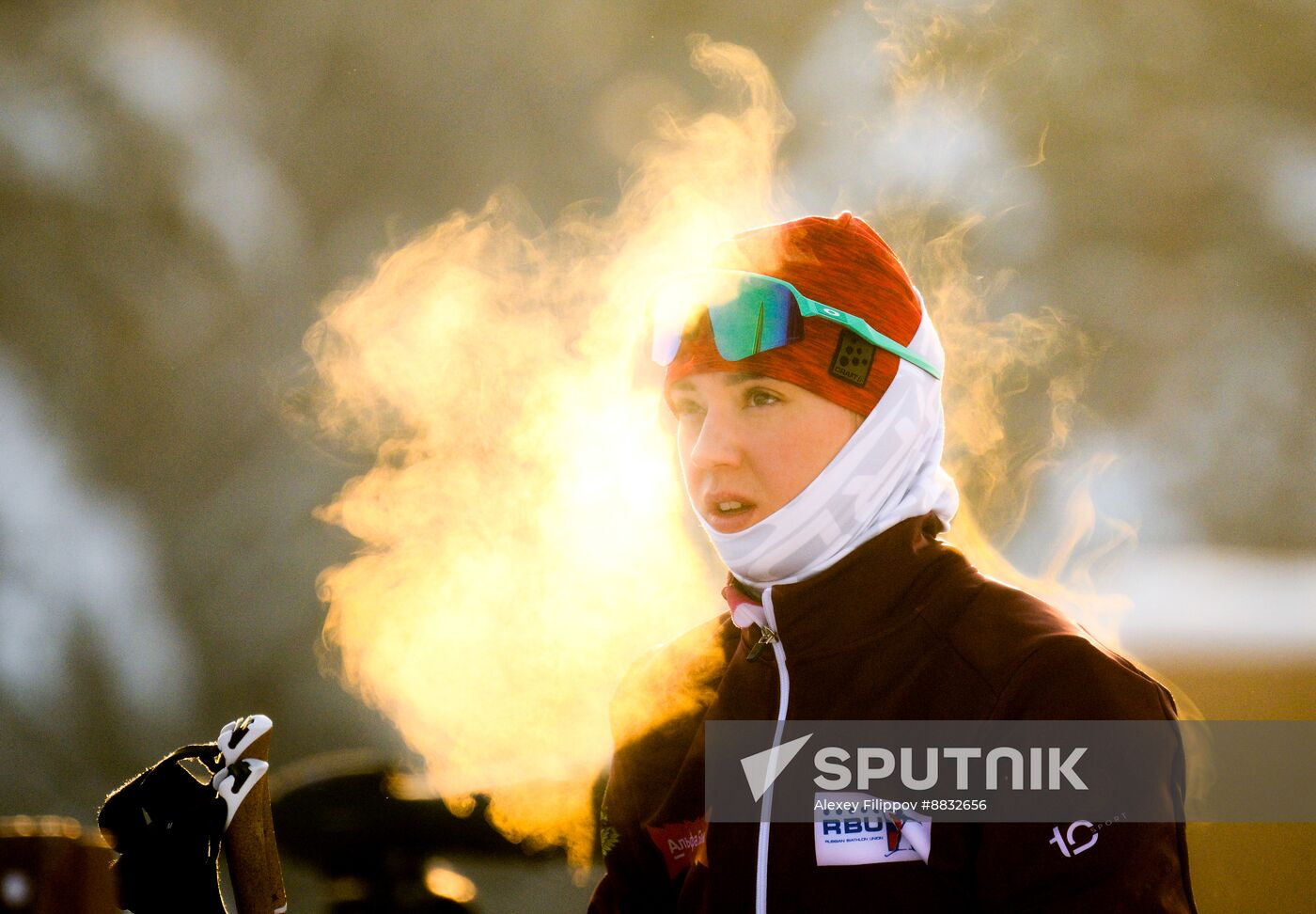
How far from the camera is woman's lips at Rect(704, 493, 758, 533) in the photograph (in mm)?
1605

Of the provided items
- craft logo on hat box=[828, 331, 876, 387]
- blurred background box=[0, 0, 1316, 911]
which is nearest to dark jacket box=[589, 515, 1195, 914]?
craft logo on hat box=[828, 331, 876, 387]

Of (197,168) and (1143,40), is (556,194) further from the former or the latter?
(1143,40)

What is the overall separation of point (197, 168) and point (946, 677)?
5219 millimetres

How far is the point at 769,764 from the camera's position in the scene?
1495 millimetres

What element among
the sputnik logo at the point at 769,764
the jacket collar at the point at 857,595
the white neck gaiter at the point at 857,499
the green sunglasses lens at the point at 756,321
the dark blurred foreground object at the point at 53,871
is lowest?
the dark blurred foreground object at the point at 53,871

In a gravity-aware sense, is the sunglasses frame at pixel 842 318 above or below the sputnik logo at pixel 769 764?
above

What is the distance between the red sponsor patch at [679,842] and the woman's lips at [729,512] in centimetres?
48

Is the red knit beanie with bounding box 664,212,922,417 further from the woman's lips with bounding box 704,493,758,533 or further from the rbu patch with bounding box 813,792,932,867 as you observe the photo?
the rbu patch with bounding box 813,792,932,867

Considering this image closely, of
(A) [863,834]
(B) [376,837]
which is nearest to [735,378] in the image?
(A) [863,834]

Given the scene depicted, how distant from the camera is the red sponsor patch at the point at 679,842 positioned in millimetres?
1648

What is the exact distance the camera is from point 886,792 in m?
1.39

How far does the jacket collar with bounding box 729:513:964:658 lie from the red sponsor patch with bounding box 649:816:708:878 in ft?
1.15

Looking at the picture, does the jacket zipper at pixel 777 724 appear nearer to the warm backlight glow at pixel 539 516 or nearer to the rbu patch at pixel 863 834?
the rbu patch at pixel 863 834

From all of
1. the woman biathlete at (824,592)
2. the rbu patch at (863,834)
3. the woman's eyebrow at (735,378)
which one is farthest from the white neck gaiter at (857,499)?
the rbu patch at (863,834)
